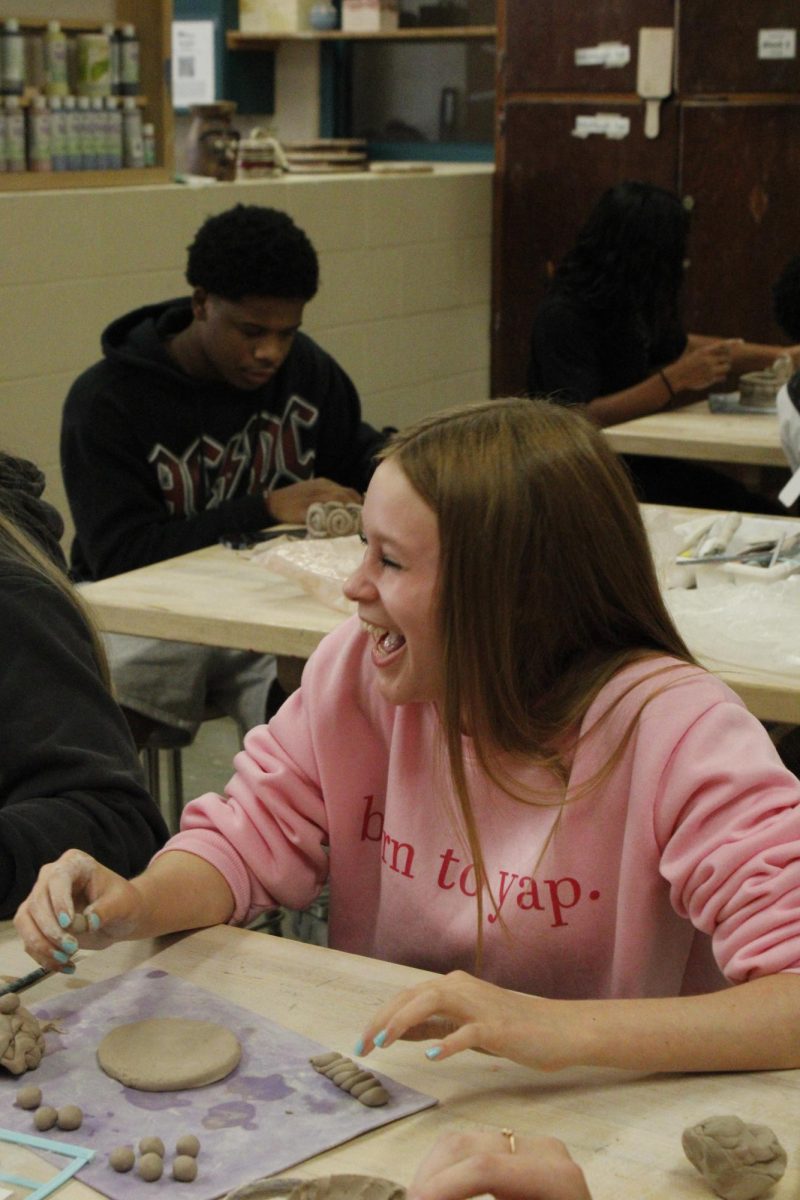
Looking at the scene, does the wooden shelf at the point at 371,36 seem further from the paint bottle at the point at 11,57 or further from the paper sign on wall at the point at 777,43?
the paint bottle at the point at 11,57

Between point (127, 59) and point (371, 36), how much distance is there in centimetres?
237

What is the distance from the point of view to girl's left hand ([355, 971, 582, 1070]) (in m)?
1.08

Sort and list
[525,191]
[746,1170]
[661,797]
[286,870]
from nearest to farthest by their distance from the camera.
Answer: [746,1170] < [661,797] < [286,870] < [525,191]

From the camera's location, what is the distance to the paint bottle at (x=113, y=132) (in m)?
4.20

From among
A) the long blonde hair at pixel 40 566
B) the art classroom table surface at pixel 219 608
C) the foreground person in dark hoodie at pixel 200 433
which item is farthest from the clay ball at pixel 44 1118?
the foreground person in dark hoodie at pixel 200 433

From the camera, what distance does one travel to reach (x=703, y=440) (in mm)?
3557

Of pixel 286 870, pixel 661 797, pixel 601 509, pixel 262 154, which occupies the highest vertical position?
pixel 262 154

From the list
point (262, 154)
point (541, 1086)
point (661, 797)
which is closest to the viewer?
point (541, 1086)

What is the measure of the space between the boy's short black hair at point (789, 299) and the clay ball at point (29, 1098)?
10.8ft

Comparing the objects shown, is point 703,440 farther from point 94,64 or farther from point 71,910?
point 71,910

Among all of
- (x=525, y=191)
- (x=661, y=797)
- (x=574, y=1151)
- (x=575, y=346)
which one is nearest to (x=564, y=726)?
(x=661, y=797)

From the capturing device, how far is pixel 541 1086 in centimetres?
111

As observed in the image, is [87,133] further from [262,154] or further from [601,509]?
[601,509]

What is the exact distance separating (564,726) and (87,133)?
322 centimetres
